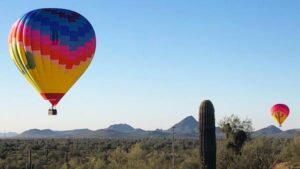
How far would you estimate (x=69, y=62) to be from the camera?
36.4m

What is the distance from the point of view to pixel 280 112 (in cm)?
7644

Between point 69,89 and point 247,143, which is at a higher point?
point 69,89

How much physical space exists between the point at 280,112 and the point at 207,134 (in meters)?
40.8

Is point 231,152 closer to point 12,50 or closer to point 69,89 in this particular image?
point 69,89

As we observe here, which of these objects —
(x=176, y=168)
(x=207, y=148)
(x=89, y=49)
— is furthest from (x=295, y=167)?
(x=89, y=49)

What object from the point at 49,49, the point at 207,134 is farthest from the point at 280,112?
the point at 49,49

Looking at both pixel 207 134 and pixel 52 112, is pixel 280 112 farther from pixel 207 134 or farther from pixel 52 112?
pixel 52 112

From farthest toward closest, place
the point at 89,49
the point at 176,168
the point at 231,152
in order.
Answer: the point at 231,152
the point at 176,168
the point at 89,49

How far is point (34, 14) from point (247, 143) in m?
26.4

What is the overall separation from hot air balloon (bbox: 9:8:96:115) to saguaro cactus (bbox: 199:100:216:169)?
350 inches

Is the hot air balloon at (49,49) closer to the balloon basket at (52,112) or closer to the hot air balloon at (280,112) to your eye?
the balloon basket at (52,112)

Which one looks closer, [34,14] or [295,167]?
[34,14]

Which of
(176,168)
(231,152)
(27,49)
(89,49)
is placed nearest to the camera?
(27,49)

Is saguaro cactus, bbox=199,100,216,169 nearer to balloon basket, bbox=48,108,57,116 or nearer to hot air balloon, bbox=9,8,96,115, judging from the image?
hot air balloon, bbox=9,8,96,115
